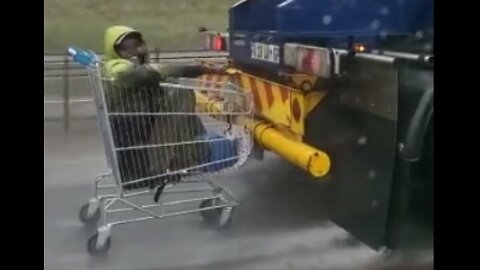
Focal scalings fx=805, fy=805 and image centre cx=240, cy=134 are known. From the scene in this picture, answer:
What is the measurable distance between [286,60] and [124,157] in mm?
848

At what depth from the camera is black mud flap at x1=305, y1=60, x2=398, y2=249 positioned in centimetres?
346

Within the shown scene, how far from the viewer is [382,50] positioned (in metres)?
3.58

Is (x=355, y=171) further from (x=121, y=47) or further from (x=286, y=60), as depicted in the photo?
(x=121, y=47)

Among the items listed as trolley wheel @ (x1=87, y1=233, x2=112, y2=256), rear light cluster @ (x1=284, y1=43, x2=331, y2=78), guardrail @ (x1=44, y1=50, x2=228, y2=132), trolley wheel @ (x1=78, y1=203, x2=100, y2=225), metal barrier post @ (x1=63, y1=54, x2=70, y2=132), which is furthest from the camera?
metal barrier post @ (x1=63, y1=54, x2=70, y2=132)

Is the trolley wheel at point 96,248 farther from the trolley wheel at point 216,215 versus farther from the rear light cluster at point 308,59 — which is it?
the rear light cluster at point 308,59

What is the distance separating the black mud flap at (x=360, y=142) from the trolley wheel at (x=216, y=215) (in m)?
0.51

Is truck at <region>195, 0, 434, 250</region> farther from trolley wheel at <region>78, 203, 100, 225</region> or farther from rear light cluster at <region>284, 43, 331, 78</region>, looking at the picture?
trolley wheel at <region>78, 203, 100, 225</region>

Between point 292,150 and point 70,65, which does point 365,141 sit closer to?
point 292,150

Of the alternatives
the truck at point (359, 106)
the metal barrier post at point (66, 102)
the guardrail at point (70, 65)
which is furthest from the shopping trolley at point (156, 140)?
the metal barrier post at point (66, 102)

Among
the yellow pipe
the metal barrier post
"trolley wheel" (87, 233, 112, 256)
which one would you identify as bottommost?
"trolley wheel" (87, 233, 112, 256)

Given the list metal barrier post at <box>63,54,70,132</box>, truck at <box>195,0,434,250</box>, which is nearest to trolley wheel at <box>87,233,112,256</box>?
truck at <box>195,0,434,250</box>

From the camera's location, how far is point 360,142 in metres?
3.66

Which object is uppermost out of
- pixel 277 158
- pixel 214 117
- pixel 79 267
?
pixel 214 117
